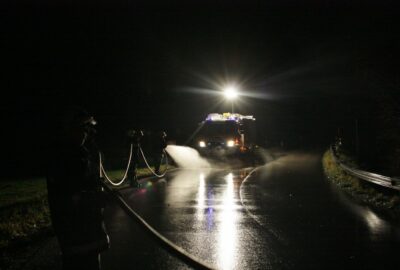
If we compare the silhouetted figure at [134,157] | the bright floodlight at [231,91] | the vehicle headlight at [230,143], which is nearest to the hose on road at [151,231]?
the silhouetted figure at [134,157]

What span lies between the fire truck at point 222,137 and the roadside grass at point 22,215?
9941 mm

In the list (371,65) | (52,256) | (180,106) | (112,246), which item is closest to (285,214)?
(112,246)

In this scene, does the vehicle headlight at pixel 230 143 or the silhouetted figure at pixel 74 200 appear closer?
the silhouetted figure at pixel 74 200

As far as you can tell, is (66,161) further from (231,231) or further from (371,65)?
(371,65)

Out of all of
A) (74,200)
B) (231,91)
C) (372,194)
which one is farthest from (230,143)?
(74,200)

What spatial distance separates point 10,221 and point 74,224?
538 centimetres

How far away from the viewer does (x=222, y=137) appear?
2427cm

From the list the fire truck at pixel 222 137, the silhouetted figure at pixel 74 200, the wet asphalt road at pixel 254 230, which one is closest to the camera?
the silhouetted figure at pixel 74 200

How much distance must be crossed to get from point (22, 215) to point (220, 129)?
16.8m

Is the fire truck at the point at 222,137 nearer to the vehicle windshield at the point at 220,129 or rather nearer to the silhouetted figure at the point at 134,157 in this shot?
the vehicle windshield at the point at 220,129

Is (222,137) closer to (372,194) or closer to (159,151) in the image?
(159,151)

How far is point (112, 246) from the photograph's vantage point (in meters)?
7.19

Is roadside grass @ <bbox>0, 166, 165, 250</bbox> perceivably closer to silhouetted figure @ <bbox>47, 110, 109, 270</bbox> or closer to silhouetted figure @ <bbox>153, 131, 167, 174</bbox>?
silhouetted figure @ <bbox>153, 131, 167, 174</bbox>

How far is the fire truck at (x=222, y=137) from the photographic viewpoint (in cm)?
2388
